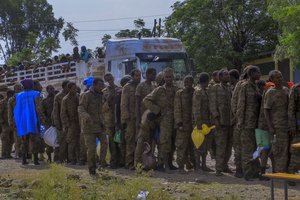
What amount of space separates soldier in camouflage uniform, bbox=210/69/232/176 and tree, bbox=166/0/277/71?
24629 millimetres

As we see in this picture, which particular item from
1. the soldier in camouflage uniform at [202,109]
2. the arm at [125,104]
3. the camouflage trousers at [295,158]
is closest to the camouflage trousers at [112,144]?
the arm at [125,104]

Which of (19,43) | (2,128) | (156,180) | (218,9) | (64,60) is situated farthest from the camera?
(19,43)

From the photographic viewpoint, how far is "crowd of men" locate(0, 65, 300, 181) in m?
8.65

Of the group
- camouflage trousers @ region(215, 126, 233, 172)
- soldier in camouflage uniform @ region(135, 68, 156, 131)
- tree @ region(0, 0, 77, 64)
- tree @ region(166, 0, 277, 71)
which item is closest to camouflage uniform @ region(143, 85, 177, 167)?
soldier in camouflage uniform @ region(135, 68, 156, 131)

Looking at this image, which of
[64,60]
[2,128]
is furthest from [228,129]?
[64,60]

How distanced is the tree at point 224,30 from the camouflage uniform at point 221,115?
80.9ft

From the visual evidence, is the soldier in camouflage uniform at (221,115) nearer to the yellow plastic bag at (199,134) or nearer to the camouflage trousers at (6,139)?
the yellow plastic bag at (199,134)

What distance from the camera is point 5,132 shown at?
14203 millimetres

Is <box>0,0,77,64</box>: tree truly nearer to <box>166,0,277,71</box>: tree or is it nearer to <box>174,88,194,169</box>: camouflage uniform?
<box>166,0,277,71</box>: tree

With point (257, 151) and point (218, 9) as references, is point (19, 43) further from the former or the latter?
point (257, 151)

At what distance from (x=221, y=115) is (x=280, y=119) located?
1.33 metres

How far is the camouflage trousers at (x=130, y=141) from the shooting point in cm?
1095

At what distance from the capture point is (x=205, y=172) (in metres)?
10.3

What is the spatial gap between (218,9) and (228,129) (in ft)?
91.6
